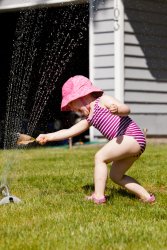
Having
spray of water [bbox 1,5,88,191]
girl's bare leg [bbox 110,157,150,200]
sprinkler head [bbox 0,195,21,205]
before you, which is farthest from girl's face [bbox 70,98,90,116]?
spray of water [bbox 1,5,88,191]

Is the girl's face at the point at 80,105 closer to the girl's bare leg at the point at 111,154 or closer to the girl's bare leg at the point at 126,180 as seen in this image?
the girl's bare leg at the point at 111,154

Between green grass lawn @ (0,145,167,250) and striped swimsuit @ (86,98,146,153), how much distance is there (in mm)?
488

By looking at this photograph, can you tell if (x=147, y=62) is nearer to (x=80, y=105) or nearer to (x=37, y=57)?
(x=37, y=57)

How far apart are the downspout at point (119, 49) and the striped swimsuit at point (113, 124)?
613 centimetres

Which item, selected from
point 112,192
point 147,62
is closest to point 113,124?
point 112,192

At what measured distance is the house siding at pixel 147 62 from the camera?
35.8 feet

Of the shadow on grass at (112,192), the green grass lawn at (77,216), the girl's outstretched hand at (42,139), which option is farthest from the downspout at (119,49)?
the girl's outstretched hand at (42,139)

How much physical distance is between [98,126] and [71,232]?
130cm

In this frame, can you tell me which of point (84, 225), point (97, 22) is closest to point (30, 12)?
point (97, 22)

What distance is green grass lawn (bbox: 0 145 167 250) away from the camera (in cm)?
312

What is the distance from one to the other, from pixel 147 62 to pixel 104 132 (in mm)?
6936

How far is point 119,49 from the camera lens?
10.6 meters

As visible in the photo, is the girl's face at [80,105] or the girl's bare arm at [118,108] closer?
the girl's bare arm at [118,108]

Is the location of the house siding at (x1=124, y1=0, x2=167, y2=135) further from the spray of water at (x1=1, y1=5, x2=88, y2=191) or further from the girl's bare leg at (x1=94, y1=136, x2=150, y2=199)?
the girl's bare leg at (x1=94, y1=136, x2=150, y2=199)
